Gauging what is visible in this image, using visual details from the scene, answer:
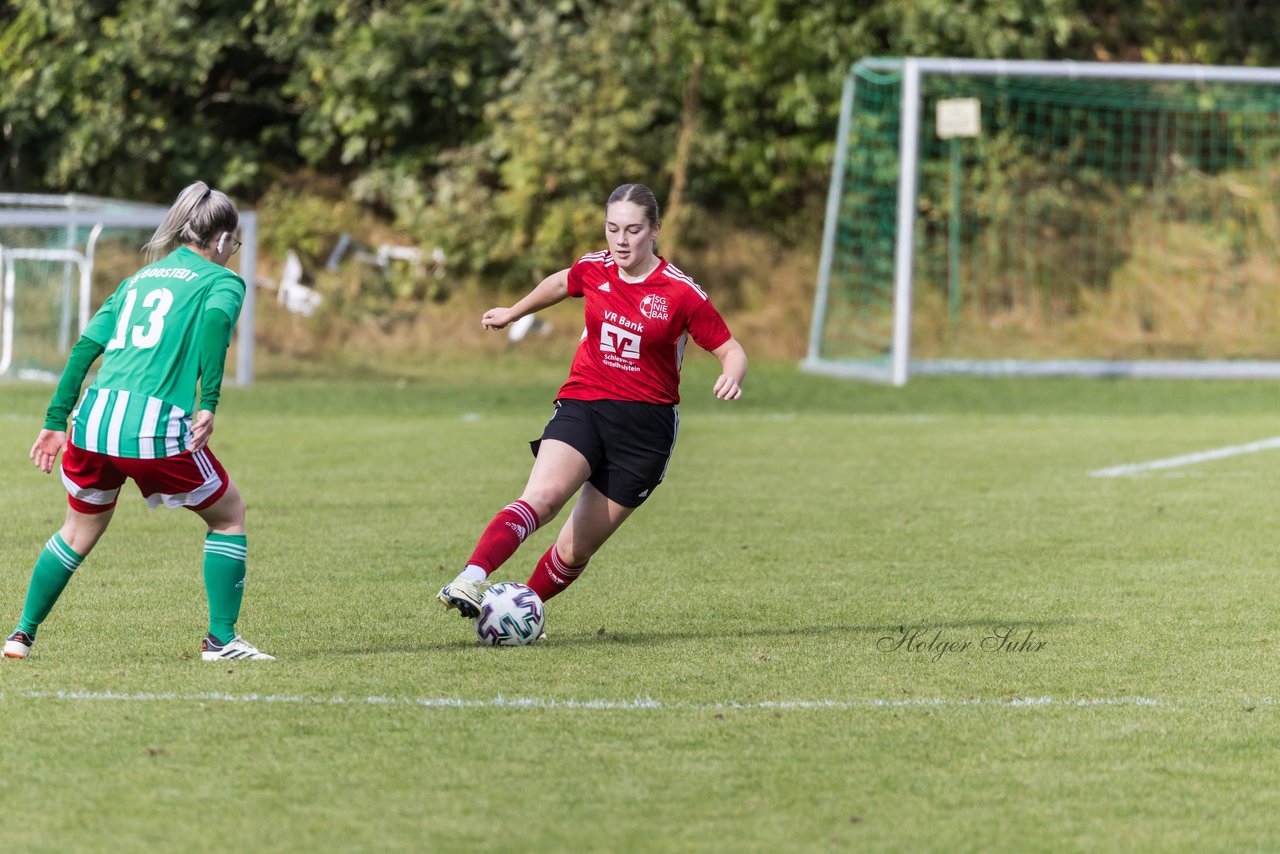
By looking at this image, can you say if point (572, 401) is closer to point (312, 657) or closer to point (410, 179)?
point (312, 657)

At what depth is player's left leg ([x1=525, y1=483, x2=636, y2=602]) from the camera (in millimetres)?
6215

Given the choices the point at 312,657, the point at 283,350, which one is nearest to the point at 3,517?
the point at 312,657

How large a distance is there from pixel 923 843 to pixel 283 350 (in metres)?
16.7

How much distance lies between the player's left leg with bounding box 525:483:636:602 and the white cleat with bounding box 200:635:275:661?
43.7 inches

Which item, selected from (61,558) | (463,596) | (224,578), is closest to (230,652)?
(224,578)

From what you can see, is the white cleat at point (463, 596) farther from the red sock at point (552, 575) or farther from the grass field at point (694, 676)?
the red sock at point (552, 575)

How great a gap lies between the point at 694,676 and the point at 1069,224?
17.1 metres

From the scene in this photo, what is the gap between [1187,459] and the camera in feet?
39.4

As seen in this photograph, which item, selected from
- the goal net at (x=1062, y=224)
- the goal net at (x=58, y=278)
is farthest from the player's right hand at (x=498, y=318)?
the goal net at (x=1062, y=224)

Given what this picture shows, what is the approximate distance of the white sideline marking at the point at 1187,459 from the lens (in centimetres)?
1131

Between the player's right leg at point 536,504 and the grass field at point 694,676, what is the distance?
12.6 inches

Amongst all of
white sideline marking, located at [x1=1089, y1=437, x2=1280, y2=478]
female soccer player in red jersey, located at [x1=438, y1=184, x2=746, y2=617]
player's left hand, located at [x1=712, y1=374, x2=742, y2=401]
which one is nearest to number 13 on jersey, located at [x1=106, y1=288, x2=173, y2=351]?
female soccer player in red jersey, located at [x1=438, y1=184, x2=746, y2=617]

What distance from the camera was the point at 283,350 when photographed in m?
19.9

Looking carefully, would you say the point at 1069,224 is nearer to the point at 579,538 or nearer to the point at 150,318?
the point at 579,538
